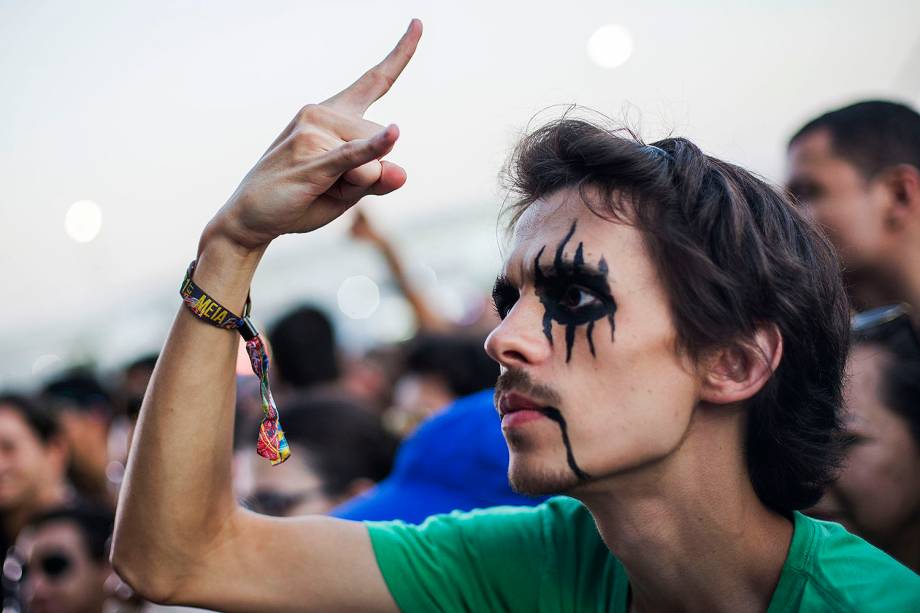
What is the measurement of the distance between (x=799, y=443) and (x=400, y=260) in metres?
4.18

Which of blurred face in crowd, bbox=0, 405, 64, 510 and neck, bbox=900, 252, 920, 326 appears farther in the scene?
blurred face in crowd, bbox=0, 405, 64, 510

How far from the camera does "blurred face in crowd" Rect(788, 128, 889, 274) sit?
3.30m

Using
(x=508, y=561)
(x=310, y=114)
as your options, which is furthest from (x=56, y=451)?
(x=310, y=114)

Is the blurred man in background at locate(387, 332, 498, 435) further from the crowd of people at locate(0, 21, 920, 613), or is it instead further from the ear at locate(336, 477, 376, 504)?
the ear at locate(336, 477, 376, 504)

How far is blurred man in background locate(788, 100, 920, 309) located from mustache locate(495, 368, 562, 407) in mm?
1801

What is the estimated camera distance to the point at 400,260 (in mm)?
6023

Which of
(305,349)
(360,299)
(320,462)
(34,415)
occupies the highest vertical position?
(320,462)

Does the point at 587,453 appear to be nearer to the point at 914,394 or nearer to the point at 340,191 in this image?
the point at 340,191

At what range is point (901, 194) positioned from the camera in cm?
336

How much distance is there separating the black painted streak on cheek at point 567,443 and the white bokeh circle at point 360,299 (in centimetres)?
3094

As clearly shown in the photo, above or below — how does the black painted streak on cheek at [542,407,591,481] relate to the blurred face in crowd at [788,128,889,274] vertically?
below

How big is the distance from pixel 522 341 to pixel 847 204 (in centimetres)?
199

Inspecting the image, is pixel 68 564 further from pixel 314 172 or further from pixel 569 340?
pixel 569 340

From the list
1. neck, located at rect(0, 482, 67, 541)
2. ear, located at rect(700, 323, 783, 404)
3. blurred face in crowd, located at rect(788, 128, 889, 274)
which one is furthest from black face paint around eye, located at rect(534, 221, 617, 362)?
neck, located at rect(0, 482, 67, 541)
